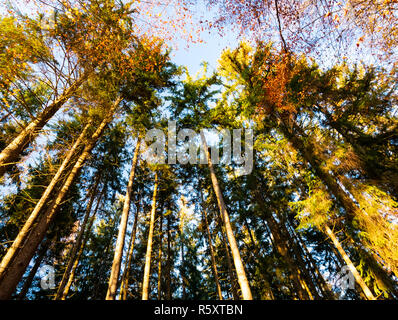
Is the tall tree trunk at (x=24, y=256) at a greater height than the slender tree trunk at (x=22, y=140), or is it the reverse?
the slender tree trunk at (x=22, y=140)

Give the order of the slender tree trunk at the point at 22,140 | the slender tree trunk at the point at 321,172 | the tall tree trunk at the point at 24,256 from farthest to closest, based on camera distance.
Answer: the slender tree trunk at the point at 321,172, the slender tree trunk at the point at 22,140, the tall tree trunk at the point at 24,256

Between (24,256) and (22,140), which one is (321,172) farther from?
(22,140)

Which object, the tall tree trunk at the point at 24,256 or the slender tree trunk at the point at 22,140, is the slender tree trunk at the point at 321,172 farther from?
the tall tree trunk at the point at 24,256

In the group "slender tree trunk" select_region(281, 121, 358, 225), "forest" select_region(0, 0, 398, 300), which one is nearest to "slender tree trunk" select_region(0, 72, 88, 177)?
"forest" select_region(0, 0, 398, 300)

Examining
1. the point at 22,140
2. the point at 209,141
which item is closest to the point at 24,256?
the point at 22,140

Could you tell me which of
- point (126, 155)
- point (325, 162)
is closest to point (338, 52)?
point (325, 162)

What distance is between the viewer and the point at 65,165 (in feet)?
17.7

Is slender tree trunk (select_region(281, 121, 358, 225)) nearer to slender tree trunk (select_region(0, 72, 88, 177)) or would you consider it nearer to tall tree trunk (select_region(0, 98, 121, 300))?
slender tree trunk (select_region(0, 72, 88, 177))

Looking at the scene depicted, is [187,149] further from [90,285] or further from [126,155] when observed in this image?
[90,285]

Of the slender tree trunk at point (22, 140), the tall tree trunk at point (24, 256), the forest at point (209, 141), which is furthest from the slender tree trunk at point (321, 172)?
the tall tree trunk at point (24, 256)

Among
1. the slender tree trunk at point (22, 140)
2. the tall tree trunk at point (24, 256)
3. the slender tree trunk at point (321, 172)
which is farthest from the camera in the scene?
the slender tree trunk at point (321, 172)

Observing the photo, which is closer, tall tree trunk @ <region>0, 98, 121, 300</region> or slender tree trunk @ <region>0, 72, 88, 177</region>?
tall tree trunk @ <region>0, 98, 121, 300</region>

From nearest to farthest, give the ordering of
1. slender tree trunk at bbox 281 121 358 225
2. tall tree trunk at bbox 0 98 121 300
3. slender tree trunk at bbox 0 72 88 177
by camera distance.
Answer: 1. tall tree trunk at bbox 0 98 121 300
2. slender tree trunk at bbox 0 72 88 177
3. slender tree trunk at bbox 281 121 358 225

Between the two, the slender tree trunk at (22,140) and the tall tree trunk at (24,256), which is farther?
the slender tree trunk at (22,140)
